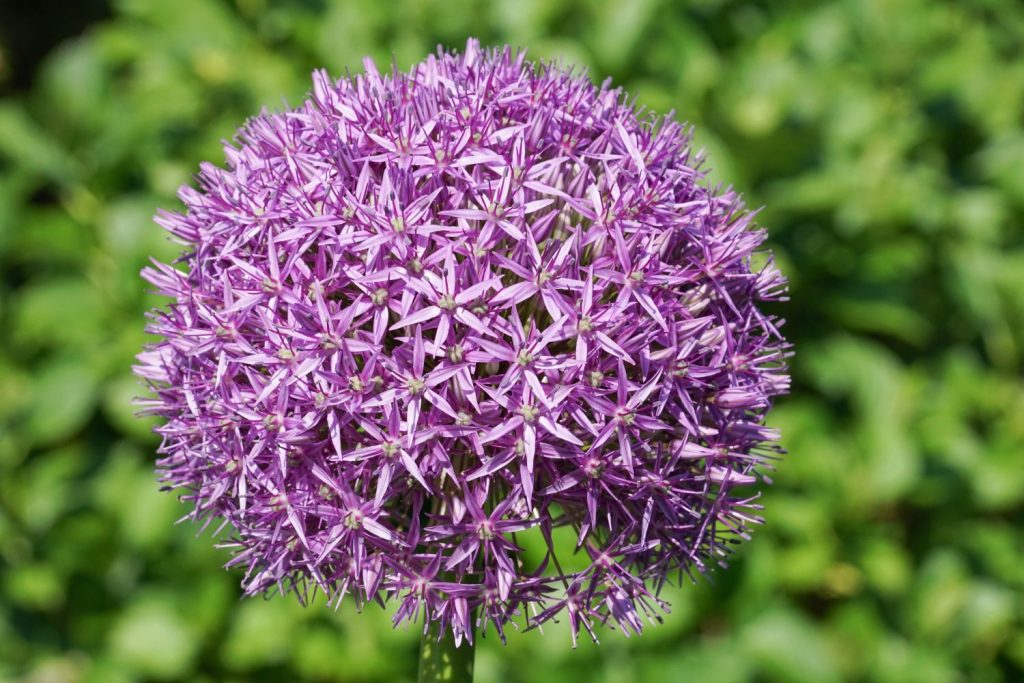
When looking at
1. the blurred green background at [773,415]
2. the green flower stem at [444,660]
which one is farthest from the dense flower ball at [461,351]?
the blurred green background at [773,415]

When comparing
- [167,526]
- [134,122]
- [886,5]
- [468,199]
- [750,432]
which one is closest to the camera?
[468,199]

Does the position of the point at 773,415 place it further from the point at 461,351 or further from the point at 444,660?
the point at 461,351

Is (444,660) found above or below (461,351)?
below

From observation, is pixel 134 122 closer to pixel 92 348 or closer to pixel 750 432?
pixel 92 348

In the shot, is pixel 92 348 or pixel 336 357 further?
pixel 92 348

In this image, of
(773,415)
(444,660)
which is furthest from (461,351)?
(773,415)

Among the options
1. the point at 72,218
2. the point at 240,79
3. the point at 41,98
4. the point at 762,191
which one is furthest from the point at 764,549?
the point at 41,98
